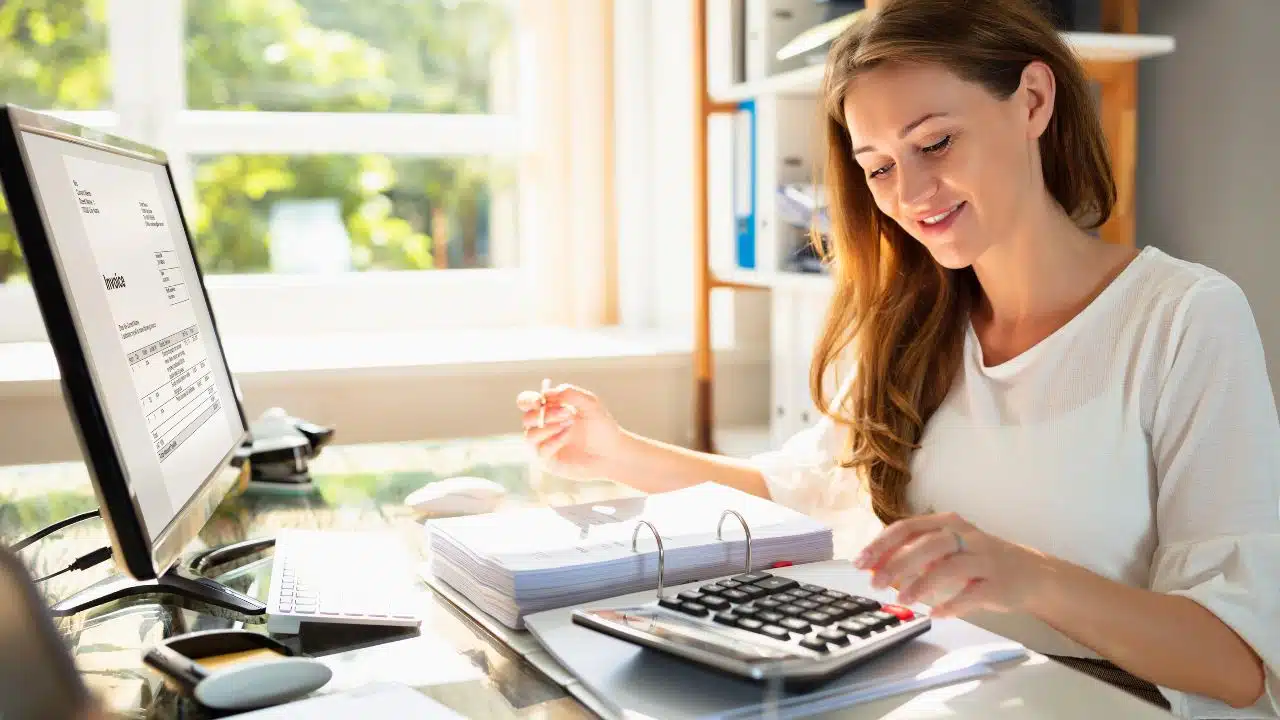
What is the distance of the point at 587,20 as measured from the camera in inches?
109

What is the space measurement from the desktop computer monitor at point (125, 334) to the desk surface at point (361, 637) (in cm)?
7

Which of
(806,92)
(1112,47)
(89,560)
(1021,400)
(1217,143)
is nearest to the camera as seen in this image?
(89,560)

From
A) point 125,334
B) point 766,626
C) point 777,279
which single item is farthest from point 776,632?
point 777,279

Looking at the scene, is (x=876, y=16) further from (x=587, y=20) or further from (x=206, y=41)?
(x=206, y=41)

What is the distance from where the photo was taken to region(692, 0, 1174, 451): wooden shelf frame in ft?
5.61

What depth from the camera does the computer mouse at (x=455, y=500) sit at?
1.29 metres

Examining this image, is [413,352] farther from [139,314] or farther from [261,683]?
[261,683]

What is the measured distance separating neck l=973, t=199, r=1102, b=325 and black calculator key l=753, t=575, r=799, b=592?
55 cm

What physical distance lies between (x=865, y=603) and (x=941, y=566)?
7 cm

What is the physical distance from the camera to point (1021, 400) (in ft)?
3.95

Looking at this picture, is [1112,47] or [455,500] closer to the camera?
[455,500]

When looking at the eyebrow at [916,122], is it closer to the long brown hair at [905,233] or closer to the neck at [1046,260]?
the long brown hair at [905,233]

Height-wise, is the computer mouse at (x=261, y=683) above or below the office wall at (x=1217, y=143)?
below

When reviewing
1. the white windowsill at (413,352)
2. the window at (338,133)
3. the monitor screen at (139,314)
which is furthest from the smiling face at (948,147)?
the window at (338,133)
